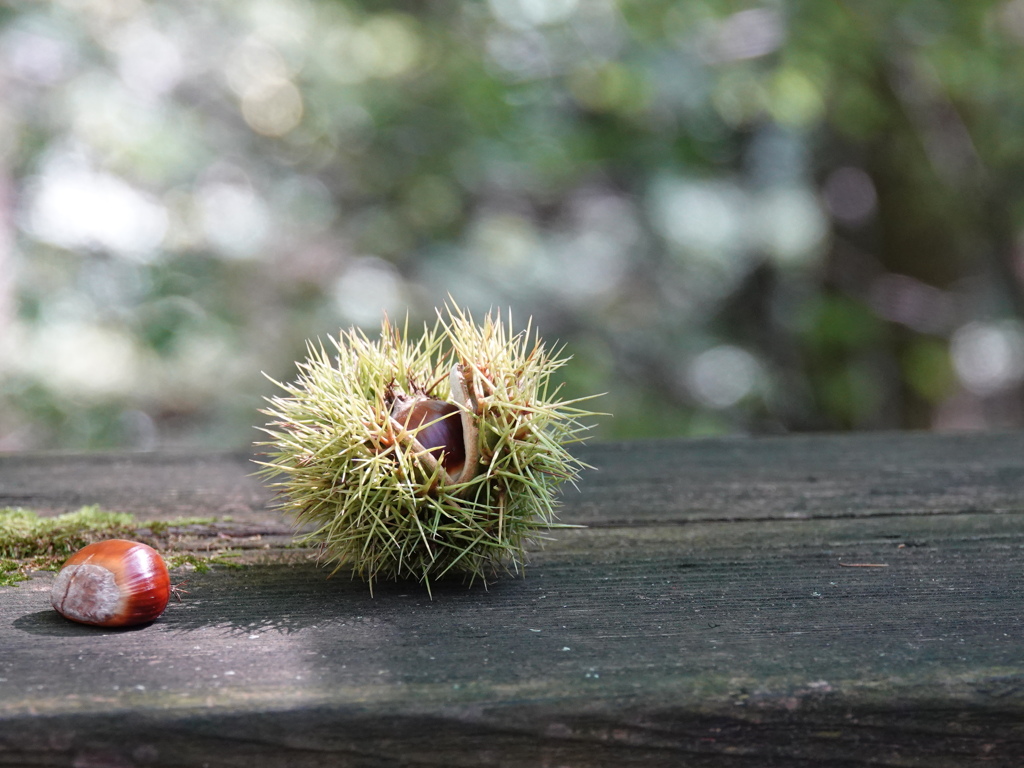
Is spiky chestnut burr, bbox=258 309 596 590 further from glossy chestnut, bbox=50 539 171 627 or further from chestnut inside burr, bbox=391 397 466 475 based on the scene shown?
glossy chestnut, bbox=50 539 171 627

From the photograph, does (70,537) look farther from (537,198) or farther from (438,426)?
(537,198)

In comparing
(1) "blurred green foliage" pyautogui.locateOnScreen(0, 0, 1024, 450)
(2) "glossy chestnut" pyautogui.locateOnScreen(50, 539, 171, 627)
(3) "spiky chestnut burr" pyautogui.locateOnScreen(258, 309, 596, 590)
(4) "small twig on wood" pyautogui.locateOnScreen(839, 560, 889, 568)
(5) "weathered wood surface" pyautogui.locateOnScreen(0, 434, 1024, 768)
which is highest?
(1) "blurred green foliage" pyautogui.locateOnScreen(0, 0, 1024, 450)

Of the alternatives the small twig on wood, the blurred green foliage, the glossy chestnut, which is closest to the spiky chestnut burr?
the glossy chestnut

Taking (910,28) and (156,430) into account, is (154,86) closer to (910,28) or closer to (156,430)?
(156,430)

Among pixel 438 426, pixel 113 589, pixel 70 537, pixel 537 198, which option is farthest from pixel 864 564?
pixel 537 198

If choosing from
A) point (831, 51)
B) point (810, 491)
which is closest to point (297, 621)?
point (810, 491)

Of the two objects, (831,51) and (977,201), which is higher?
(831,51)

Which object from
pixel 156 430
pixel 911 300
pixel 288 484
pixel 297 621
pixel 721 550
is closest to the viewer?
pixel 297 621
